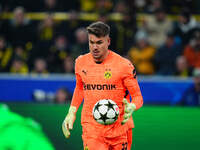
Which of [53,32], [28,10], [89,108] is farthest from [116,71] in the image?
[28,10]

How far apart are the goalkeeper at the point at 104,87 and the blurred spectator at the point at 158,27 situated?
5.45m

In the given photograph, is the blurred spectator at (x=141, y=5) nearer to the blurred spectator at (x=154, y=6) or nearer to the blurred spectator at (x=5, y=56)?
the blurred spectator at (x=154, y=6)

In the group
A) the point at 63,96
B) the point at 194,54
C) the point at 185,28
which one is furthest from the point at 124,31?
the point at 63,96

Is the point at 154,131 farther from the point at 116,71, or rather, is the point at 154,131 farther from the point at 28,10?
the point at 28,10

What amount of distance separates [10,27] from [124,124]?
6.41m

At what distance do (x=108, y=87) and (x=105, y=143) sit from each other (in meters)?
0.58

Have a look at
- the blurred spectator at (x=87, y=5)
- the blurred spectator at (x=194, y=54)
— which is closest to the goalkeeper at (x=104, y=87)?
the blurred spectator at (x=194, y=54)

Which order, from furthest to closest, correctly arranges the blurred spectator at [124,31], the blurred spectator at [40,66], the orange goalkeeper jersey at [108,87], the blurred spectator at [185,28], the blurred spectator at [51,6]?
the blurred spectator at [51,6] < the blurred spectator at [185,28] < the blurred spectator at [124,31] < the blurred spectator at [40,66] < the orange goalkeeper jersey at [108,87]

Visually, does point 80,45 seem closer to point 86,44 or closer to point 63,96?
point 86,44

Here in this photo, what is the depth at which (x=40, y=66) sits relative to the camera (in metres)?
10.1

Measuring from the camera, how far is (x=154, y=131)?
21.9 ft

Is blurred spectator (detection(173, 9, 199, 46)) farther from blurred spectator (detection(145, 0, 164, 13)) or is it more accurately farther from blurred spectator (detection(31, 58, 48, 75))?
blurred spectator (detection(31, 58, 48, 75))

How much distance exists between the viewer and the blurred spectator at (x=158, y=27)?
1041 centimetres

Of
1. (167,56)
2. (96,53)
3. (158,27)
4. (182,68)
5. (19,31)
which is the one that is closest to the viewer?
(96,53)
